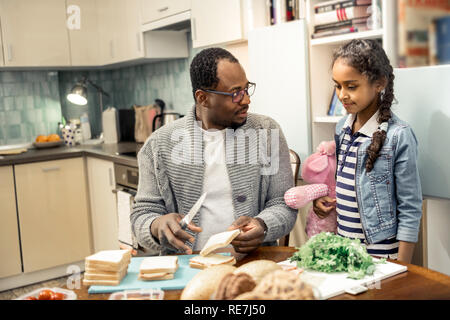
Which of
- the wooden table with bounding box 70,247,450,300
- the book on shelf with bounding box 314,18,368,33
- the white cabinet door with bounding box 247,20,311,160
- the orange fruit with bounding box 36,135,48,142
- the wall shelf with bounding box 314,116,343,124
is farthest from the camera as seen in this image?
the orange fruit with bounding box 36,135,48,142

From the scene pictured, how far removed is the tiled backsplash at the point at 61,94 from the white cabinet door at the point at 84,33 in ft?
1.15

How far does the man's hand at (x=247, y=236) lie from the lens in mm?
1010

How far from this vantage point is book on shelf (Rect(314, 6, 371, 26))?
173 cm

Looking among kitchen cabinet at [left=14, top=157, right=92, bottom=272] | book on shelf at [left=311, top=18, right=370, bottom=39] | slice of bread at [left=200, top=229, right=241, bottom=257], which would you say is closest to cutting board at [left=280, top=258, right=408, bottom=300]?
slice of bread at [left=200, top=229, right=241, bottom=257]

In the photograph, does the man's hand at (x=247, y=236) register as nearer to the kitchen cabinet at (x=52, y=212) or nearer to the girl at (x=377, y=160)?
the girl at (x=377, y=160)

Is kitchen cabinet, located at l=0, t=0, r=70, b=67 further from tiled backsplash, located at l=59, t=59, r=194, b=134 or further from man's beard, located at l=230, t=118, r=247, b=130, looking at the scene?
man's beard, located at l=230, t=118, r=247, b=130

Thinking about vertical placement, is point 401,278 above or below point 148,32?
below

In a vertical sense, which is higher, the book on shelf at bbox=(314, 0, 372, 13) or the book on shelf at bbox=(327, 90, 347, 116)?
the book on shelf at bbox=(314, 0, 372, 13)

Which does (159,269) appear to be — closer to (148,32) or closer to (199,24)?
(199,24)

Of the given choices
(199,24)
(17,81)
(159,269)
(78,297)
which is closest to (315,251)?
(159,269)

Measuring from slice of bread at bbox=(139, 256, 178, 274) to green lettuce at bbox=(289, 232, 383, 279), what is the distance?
0.24m

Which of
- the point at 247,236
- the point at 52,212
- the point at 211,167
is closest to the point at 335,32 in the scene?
the point at 211,167

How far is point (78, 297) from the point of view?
80 centimetres

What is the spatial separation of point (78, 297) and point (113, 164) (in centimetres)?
210
